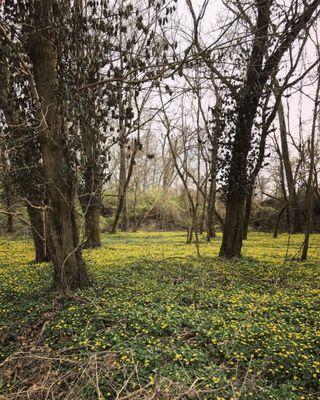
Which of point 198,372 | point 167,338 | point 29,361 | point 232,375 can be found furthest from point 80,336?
point 232,375

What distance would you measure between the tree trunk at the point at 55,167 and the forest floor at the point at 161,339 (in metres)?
0.59

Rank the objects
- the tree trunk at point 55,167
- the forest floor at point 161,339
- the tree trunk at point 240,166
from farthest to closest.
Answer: the tree trunk at point 240,166, the tree trunk at point 55,167, the forest floor at point 161,339

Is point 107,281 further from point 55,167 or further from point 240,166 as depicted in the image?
point 240,166

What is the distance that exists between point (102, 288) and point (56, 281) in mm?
888

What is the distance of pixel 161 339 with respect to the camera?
13.7 feet

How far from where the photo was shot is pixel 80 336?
170 inches

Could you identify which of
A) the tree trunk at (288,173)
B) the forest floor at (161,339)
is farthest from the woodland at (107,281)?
the tree trunk at (288,173)

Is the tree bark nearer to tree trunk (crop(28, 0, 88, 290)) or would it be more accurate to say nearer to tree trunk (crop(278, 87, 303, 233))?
tree trunk (crop(278, 87, 303, 233))

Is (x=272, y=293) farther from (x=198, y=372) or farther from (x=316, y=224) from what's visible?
(x=316, y=224)

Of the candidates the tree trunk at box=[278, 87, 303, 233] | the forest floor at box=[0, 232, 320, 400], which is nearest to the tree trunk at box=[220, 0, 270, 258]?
the forest floor at box=[0, 232, 320, 400]

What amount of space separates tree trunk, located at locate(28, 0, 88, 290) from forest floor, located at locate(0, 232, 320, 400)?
0.59 m

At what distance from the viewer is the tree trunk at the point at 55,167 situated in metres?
5.39

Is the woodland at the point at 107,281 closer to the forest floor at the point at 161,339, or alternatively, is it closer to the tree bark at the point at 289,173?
the forest floor at the point at 161,339

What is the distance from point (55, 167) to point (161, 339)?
338 centimetres
